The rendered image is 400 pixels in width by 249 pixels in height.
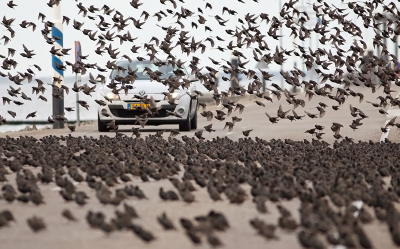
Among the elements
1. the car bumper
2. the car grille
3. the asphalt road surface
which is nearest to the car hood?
the car bumper

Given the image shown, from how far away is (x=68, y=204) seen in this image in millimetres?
8984

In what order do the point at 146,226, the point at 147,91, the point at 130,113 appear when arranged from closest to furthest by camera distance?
1. the point at 146,226
2. the point at 147,91
3. the point at 130,113

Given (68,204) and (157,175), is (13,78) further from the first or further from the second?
(68,204)

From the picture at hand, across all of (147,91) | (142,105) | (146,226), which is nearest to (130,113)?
(142,105)

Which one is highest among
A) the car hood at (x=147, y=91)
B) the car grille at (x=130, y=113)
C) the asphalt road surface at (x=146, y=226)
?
the car hood at (x=147, y=91)

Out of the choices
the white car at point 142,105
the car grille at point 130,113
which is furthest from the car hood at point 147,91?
the car grille at point 130,113

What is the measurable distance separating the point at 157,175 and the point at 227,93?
16.7 feet

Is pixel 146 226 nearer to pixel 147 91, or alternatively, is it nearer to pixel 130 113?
pixel 147 91

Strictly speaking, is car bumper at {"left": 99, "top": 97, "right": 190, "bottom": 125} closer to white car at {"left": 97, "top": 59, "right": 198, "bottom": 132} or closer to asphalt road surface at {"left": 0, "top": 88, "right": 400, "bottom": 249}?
white car at {"left": 97, "top": 59, "right": 198, "bottom": 132}

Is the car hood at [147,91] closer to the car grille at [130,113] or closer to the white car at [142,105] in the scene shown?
the white car at [142,105]

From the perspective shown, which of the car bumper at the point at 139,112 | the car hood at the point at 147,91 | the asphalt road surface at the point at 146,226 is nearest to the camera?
the asphalt road surface at the point at 146,226

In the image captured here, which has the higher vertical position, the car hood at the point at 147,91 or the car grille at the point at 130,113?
the car hood at the point at 147,91

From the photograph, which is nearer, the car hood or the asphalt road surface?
the asphalt road surface

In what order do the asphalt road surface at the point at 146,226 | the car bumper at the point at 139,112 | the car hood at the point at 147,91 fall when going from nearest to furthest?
the asphalt road surface at the point at 146,226
the car hood at the point at 147,91
the car bumper at the point at 139,112
